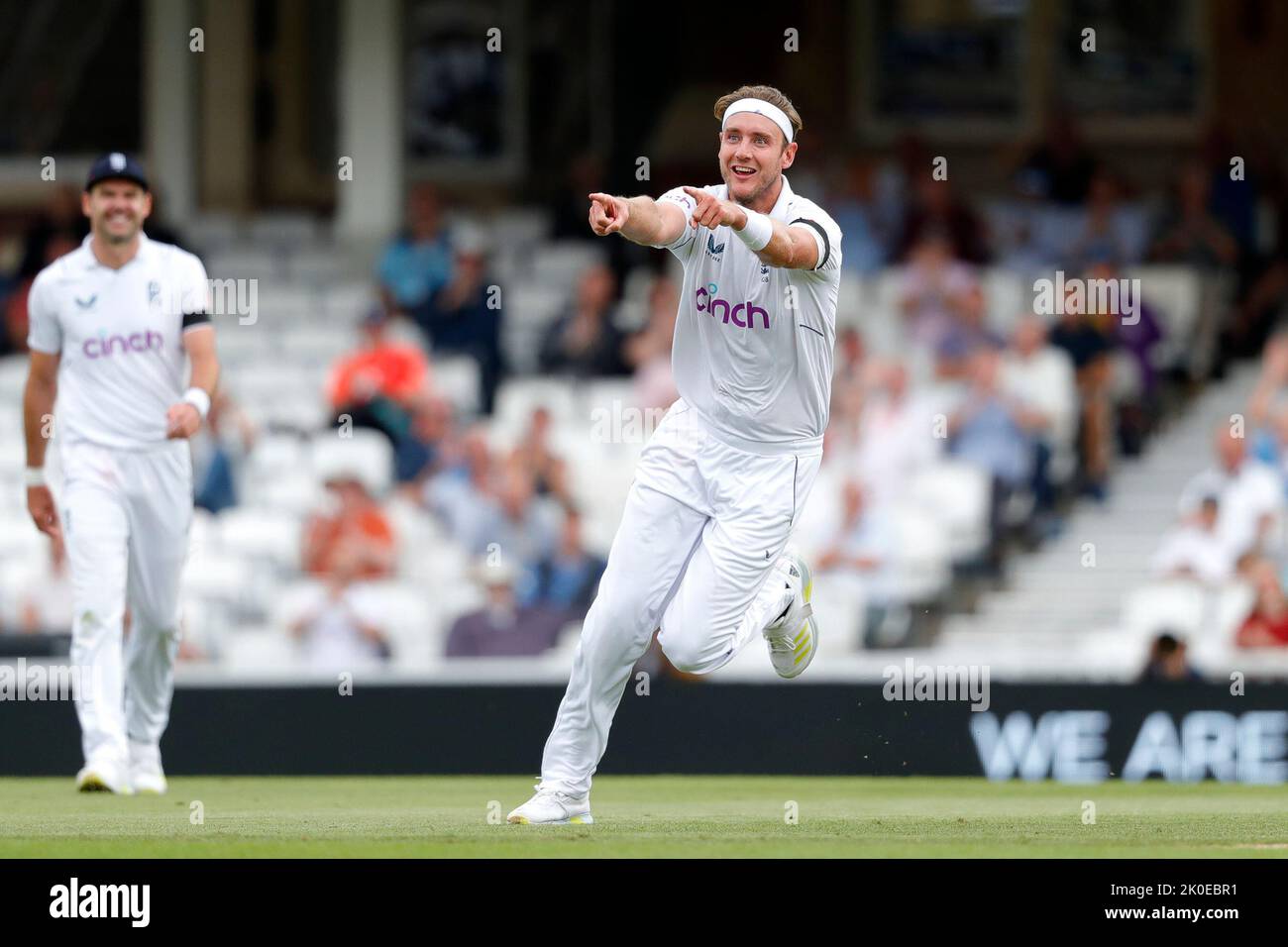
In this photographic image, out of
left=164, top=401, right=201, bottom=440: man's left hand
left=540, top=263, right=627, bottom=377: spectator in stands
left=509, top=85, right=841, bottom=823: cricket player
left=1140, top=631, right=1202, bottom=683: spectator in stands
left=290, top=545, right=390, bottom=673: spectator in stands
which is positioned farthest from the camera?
left=540, top=263, right=627, bottom=377: spectator in stands

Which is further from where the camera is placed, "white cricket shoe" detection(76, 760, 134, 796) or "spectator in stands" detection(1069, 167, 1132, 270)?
"spectator in stands" detection(1069, 167, 1132, 270)

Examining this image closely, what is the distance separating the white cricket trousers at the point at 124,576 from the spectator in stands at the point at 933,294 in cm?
737

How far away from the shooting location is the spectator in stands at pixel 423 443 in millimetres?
15633

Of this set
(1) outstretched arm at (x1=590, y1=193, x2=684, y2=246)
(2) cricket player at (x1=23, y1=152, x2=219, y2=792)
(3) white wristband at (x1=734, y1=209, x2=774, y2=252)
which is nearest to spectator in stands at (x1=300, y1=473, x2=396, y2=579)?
(2) cricket player at (x1=23, y1=152, x2=219, y2=792)

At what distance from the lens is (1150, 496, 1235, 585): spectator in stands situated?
47.1 feet

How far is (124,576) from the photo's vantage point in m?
9.74

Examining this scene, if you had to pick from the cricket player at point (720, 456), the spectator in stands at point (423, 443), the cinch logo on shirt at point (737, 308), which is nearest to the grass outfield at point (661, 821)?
the cricket player at point (720, 456)

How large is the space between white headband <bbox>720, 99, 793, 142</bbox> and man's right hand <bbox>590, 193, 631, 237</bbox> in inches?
32.7

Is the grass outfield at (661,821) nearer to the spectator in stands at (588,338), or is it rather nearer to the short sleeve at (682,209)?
the short sleeve at (682,209)

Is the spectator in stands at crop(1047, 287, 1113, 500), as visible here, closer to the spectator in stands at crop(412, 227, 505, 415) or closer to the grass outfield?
the spectator in stands at crop(412, 227, 505, 415)

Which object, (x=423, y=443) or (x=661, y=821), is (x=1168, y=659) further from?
(x=661, y=821)

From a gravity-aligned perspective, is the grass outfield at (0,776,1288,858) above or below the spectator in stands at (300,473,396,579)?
below

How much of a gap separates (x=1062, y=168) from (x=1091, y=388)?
8.41 ft

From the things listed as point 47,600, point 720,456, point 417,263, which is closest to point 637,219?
point 720,456
